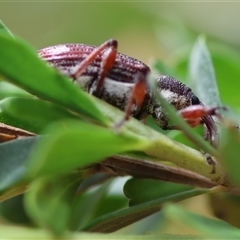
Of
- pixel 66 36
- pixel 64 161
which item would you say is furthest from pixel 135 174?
pixel 66 36

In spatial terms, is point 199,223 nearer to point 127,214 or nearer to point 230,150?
point 230,150

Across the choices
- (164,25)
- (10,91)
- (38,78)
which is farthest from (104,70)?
(164,25)

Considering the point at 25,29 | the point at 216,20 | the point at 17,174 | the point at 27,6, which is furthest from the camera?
the point at 25,29

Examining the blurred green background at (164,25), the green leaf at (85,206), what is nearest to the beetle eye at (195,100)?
the blurred green background at (164,25)

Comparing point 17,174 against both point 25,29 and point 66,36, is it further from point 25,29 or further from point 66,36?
point 25,29

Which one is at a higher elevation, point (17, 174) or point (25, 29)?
point (25, 29)

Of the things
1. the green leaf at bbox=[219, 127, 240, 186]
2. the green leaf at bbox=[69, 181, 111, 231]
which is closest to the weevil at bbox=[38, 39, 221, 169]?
the green leaf at bbox=[69, 181, 111, 231]
